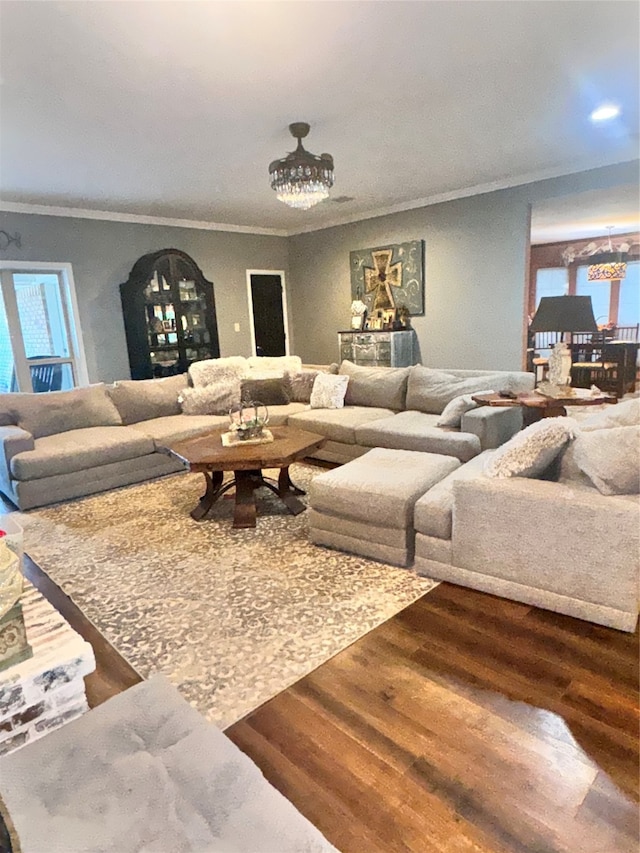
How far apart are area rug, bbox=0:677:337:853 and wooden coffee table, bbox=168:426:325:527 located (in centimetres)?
202

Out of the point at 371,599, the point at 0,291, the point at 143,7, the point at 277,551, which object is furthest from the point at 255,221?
the point at 371,599

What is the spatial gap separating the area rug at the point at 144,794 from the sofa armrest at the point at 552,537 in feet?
5.17

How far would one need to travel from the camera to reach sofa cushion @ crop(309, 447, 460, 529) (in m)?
2.64

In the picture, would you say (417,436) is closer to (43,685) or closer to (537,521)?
(537,521)

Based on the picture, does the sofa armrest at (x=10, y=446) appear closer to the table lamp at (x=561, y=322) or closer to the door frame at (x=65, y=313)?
the door frame at (x=65, y=313)

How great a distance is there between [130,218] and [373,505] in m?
5.27

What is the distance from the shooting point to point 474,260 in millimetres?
5691

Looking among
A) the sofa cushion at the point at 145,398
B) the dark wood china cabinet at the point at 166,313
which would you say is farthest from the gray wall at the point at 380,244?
the sofa cushion at the point at 145,398

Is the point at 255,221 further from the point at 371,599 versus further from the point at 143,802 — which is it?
the point at 143,802

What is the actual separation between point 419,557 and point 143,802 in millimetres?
1854

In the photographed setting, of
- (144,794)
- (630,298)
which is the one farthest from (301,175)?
(630,298)

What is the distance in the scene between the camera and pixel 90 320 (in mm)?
6031

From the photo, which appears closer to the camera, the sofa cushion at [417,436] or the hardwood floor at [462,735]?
the hardwood floor at [462,735]

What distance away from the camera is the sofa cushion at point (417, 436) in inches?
145
